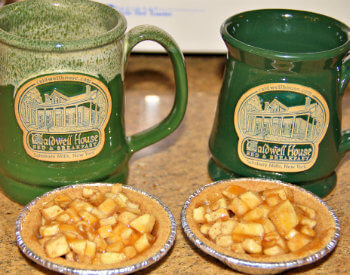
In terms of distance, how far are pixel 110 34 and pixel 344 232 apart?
41 centimetres

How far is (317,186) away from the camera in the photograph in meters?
0.94

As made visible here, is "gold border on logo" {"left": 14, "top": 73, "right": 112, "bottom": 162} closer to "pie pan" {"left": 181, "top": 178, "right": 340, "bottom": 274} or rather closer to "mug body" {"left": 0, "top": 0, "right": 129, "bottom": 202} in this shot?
"mug body" {"left": 0, "top": 0, "right": 129, "bottom": 202}

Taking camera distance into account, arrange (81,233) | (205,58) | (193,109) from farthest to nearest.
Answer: (205,58) → (193,109) → (81,233)

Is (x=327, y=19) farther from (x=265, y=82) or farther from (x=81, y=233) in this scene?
(x=81, y=233)

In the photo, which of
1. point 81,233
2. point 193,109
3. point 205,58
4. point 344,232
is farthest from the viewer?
point 205,58

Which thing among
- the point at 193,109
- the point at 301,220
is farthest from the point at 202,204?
the point at 193,109

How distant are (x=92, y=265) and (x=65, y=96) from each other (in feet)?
0.71

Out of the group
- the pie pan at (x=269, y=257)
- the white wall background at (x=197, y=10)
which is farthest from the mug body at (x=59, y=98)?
the white wall background at (x=197, y=10)

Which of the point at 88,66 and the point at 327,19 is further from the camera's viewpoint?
the point at 327,19

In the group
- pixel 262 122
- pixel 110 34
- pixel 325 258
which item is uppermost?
pixel 110 34

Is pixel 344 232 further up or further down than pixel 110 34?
further down

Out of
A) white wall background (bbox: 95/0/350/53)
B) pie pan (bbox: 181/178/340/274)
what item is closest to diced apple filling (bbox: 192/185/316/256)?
pie pan (bbox: 181/178/340/274)

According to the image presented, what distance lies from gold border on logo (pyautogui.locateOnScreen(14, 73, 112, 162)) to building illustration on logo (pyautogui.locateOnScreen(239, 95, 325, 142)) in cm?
19

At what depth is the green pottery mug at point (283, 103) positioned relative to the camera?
855 mm
